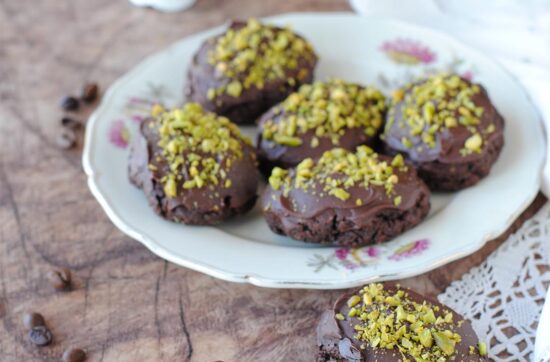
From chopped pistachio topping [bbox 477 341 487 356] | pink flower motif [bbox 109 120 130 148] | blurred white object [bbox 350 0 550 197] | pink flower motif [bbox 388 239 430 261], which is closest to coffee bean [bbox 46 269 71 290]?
pink flower motif [bbox 109 120 130 148]

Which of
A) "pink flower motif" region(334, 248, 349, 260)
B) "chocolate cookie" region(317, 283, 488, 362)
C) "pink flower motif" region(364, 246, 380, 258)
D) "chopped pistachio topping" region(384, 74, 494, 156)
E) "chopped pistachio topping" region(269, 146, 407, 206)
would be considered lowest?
"pink flower motif" region(334, 248, 349, 260)

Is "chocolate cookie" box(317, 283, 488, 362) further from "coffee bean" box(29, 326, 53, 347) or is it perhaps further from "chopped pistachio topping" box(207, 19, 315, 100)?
"chopped pistachio topping" box(207, 19, 315, 100)

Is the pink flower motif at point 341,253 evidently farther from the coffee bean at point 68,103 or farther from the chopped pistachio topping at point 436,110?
the coffee bean at point 68,103

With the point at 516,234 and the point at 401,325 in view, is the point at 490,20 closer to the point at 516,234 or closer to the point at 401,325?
the point at 516,234

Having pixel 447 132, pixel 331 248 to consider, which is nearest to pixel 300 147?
pixel 331 248

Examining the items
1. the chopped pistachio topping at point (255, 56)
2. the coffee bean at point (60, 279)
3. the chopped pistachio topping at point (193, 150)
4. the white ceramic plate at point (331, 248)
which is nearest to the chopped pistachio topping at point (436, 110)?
the white ceramic plate at point (331, 248)

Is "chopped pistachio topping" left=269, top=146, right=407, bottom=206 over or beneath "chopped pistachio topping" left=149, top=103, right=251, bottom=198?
over

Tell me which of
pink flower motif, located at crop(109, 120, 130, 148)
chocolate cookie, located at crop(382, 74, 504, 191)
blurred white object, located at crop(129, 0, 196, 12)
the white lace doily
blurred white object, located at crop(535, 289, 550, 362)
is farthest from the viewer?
blurred white object, located at crop(129, 0, 196, 12)
